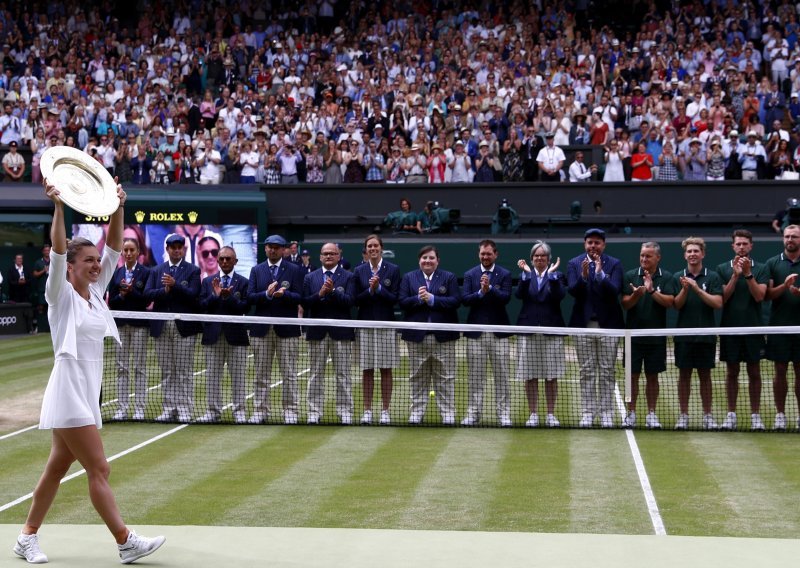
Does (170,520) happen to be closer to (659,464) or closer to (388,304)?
(659,464)

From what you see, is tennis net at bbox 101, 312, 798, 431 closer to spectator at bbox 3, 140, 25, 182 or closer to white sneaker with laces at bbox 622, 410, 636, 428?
white sneaker with laces at bbox 622, 410, 636, 428

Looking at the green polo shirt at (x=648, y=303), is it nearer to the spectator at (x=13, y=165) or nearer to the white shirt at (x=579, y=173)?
the white shirt at (x=579, y=173)

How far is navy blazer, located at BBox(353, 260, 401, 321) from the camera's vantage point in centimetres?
1403

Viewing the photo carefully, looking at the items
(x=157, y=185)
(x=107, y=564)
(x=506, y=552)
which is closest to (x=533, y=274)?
(x=506, y=552)

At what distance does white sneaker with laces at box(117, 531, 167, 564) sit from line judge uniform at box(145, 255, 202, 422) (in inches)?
268

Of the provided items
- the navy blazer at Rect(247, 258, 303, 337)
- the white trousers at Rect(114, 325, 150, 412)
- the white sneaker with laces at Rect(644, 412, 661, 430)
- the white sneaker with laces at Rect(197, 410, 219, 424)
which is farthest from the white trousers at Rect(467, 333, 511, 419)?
the white trousers at Rect(114, 325, 150, 412)

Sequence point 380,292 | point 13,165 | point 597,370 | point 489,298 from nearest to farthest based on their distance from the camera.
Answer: point 597,370, point 489,298, point 380,292, point 13,165

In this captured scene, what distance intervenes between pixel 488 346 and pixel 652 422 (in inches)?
80.8

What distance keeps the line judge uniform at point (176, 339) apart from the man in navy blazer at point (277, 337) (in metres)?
0.74

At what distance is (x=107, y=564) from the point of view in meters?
7.20

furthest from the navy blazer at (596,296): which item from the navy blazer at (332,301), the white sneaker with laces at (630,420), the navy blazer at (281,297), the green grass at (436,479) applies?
the navy blazer at (281,297)

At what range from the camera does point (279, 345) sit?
13875 millimetres

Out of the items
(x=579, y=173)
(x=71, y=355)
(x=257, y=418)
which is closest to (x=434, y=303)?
(x=257, y=418)

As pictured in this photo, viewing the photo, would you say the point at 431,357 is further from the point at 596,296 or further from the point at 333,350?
the point at 596,296
